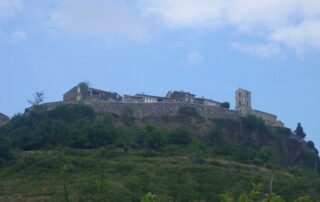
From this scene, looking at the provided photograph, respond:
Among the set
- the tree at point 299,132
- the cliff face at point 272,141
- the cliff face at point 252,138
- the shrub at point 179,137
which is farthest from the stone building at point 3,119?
the tree at point 299,132

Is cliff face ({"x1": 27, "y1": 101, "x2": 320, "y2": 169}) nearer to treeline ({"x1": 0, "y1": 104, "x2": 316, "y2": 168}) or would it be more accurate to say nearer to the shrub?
treeline ({"x1": 0, "y1": 104, "x2": 316, "y2": 168})

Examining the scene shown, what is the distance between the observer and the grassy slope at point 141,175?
38281 millimetres

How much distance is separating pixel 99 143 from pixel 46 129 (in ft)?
11.7

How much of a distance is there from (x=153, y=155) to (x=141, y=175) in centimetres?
650

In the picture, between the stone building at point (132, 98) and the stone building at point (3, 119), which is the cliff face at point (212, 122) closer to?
the stone building at point (132, 98)

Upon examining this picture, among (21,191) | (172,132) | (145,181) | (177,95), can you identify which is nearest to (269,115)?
(177,95)

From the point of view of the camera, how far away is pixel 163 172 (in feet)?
148

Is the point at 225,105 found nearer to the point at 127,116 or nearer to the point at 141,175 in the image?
the point at 127,116

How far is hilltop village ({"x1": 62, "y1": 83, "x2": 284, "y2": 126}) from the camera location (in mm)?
57688

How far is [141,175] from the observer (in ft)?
144

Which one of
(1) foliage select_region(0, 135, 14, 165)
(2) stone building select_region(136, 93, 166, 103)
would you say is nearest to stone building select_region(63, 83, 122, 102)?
(2) stone building select_region(136, 93, 166, 103)

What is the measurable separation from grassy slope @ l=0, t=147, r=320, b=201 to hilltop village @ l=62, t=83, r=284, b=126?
7.15 metres

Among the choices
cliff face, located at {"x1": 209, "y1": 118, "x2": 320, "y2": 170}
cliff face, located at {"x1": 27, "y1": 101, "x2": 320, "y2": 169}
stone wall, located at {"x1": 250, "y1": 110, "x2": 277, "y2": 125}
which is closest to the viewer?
cliff face, located at {"x1": 27, "y1": 101, "x2": 320, "y2": 169}

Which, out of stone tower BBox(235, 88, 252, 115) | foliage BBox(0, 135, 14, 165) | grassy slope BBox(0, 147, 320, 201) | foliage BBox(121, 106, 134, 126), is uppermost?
stone tower BBox(235, 88, 252, 115)
